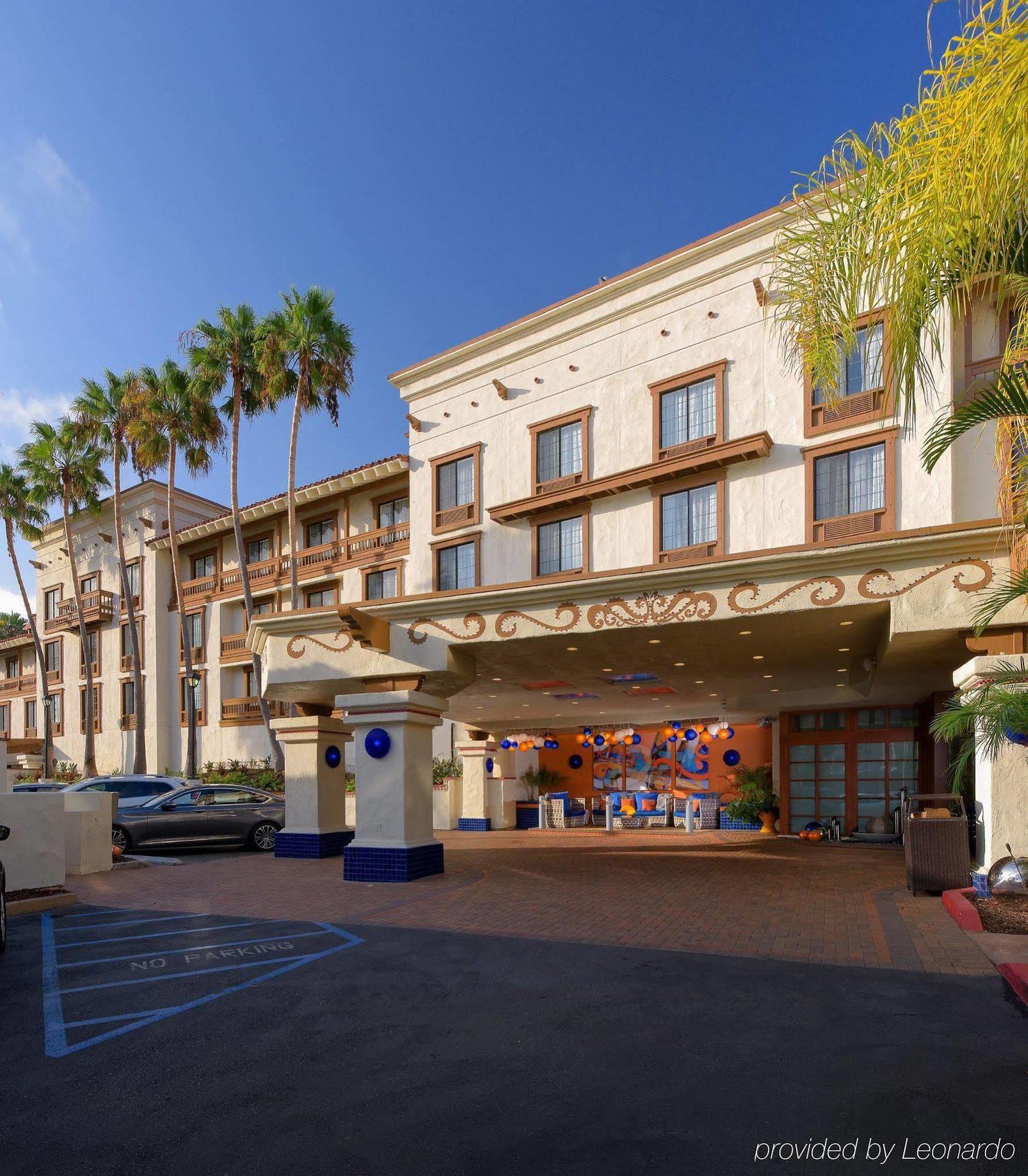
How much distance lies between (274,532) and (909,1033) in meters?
30.8

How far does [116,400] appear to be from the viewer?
1344 inches

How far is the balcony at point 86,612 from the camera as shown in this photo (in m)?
38.1

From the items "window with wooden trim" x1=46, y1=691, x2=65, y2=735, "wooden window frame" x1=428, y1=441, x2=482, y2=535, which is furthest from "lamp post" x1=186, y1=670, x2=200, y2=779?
"window with wooden trim" x1=46, y1=691, x2=65, y2=735

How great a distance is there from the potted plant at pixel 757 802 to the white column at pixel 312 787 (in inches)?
406

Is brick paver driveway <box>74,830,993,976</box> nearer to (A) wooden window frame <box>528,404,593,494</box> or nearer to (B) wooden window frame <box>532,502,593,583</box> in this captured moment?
(B) wooden window frame <box>532,502,593,583</box>

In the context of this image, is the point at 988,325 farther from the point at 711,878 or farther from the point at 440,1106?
the point at 440,1106

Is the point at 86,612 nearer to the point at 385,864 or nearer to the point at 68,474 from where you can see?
the point at 68,474

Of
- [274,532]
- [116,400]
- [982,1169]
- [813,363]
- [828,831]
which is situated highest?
[116,400]

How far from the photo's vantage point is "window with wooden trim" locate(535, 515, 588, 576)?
2069 centimetres

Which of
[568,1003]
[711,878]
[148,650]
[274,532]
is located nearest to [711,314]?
[711,878]

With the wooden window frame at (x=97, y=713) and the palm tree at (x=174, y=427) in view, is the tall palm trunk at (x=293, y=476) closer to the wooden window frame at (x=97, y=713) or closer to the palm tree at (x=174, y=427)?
the palm tree at (x=174, y=427)

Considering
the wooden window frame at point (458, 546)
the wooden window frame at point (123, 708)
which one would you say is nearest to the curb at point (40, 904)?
the wooden window frame at point (458, 546)

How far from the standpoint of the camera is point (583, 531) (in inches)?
814

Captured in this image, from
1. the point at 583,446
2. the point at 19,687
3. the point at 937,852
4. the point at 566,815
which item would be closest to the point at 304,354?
the point at 583,446
